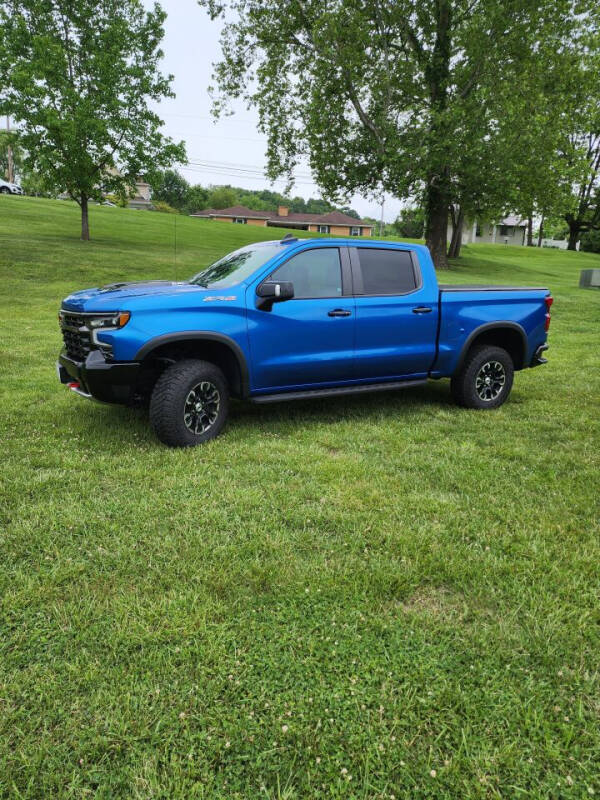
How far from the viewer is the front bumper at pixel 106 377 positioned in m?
4.43

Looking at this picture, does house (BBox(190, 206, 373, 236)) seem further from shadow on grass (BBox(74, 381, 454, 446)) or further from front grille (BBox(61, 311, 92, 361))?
front grille (BBox(61, 311, 92, 361))

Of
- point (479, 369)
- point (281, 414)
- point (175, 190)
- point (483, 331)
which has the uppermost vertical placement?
point (175, 190)

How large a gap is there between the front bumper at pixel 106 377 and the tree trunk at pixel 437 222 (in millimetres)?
21156

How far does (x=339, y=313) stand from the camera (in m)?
5.32

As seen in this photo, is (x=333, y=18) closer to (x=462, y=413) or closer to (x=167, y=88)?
(x=167, y=88)

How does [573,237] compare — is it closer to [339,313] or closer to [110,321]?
[339,313]

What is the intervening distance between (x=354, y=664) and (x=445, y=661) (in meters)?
0.41

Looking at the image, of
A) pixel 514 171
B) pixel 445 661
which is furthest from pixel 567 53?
pixel 445 661

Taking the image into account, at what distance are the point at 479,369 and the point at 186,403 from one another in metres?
3.41

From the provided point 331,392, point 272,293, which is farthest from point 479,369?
point 272,293

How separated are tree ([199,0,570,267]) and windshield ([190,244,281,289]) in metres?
15.4

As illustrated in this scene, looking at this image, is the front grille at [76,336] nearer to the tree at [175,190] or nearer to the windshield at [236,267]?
the windshield at [236,267]

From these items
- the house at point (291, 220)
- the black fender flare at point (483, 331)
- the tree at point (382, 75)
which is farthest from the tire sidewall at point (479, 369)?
the house at point (291, 220)

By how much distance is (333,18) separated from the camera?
1742cm
